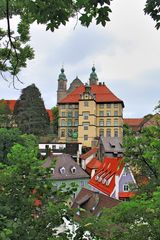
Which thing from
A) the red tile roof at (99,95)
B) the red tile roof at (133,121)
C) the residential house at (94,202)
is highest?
the red tile roof at (99,95)

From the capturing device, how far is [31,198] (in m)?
8.02

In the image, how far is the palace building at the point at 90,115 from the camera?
6700 centimetres

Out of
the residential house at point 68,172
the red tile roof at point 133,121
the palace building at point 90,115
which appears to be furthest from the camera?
the red tile roof at point 133,121

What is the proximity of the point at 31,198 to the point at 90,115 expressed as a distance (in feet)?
195

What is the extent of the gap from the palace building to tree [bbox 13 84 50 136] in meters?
6.13

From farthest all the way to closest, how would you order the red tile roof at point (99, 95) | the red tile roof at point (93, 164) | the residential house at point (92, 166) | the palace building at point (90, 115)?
the red tile roof at point (99, 95)
the palace building at point (90, 115)
the red tile roof at point (93, 164)
the residential house at point (92, 166)

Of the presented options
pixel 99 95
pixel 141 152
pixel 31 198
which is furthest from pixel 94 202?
pixel 99 95

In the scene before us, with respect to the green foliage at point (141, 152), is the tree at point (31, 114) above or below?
above

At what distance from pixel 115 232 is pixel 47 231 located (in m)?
1.67

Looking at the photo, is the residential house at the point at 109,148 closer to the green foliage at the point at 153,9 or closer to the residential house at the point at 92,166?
the residential house at the point at 92,166

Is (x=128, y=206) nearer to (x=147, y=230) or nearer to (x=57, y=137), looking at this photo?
(x=147, y=230)

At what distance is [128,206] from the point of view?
28.0ft

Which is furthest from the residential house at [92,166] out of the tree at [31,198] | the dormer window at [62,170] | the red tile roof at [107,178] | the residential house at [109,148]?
the tree at [31,198]

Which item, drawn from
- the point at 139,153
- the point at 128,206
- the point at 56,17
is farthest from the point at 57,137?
the point at 56,17
